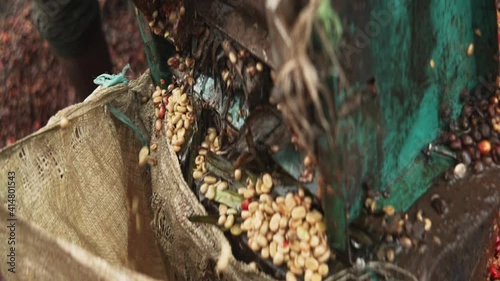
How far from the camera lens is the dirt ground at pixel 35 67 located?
2.58 metres

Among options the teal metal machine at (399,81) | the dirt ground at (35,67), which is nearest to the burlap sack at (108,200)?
the teal metal machine at (399,81)

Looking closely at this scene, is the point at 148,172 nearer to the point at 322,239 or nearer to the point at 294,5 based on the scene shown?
the point at 322,239

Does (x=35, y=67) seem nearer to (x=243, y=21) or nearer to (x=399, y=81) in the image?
(x=243, y=21)

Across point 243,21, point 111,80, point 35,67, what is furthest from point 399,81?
point 35,67

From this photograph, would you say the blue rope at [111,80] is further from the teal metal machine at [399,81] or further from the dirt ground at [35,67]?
the dirt ground at [35,67]

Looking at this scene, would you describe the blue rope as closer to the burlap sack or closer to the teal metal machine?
the burlap sack

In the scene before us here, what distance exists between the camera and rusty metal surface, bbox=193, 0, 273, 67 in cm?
93

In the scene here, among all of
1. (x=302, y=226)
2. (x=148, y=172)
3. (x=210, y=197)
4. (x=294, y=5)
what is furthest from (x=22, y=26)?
(x=294, y=5)

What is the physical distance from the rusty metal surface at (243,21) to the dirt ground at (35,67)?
1.46 meters

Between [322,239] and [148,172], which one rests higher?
[148,172]

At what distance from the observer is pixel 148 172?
1.47 m

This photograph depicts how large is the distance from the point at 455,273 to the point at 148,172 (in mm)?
753

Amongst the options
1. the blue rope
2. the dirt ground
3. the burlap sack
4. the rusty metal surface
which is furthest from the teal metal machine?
the dirt ground

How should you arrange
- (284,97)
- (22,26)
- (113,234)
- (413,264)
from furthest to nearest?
(22,26), (113,234), (413,264), (284,97)
